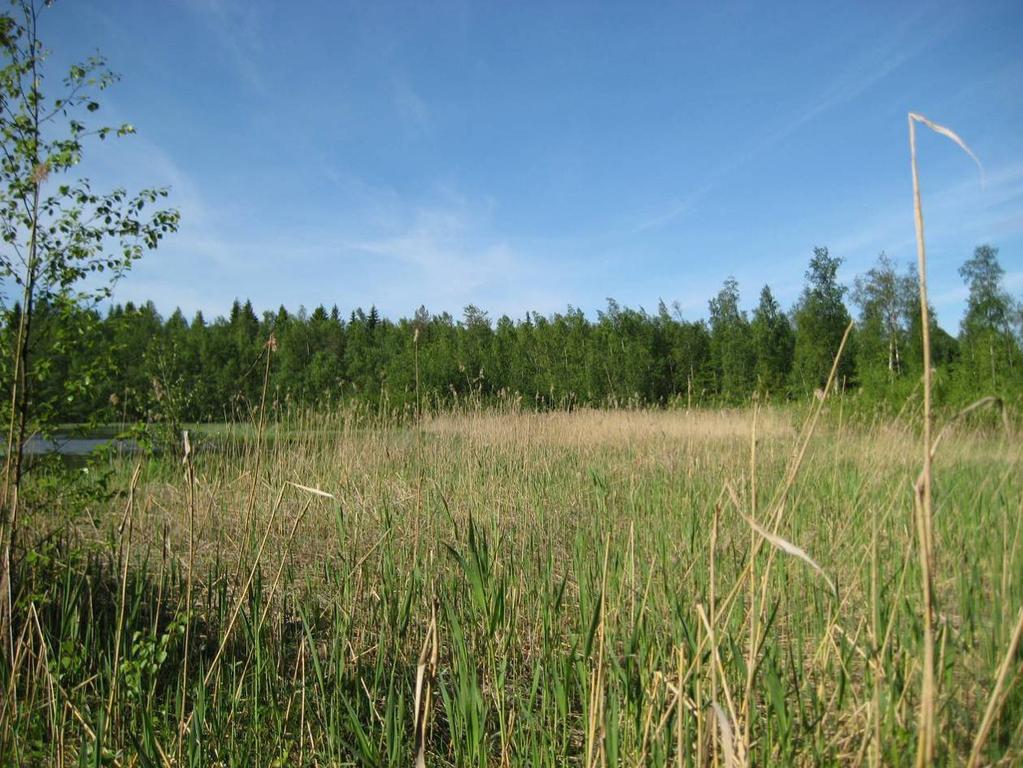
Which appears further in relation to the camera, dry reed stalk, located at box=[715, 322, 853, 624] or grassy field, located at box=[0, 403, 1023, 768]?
grassy field, located at box=[0, 403, 1023, 768]

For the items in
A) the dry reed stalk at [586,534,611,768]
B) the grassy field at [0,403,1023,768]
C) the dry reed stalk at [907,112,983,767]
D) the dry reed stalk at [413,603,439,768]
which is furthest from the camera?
the grassy field at [0,403,1023,768]

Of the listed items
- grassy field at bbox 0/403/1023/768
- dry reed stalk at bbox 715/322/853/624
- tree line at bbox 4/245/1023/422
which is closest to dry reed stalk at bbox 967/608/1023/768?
grassy field at bbox 0/403/1023/768

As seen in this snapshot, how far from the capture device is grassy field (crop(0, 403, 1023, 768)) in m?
1.12

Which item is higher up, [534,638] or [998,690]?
[998,690]

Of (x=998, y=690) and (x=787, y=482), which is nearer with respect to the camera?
(x=998, y=690)

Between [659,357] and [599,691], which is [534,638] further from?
[659,357]

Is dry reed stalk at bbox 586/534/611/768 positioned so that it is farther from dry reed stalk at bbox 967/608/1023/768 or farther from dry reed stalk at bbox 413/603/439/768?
dry reed stalk at bbox 967/608/1023/768

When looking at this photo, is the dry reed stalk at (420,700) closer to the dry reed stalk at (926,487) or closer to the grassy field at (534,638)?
the grassy field at (534,638)

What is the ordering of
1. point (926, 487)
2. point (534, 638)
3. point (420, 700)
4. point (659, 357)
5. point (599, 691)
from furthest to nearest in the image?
point (659, 357)
point (534, 638)
point (599, 691)
point (420, 700)
point (926, 487)

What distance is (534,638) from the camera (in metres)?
2.02

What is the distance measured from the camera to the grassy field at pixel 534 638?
1.12 meters

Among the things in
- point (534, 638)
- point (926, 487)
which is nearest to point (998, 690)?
point (926, 487)

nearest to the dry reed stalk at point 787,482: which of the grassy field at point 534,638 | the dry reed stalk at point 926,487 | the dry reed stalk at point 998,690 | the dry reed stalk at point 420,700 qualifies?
the grassy field at point 534,638

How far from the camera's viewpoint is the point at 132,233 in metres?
2.28
